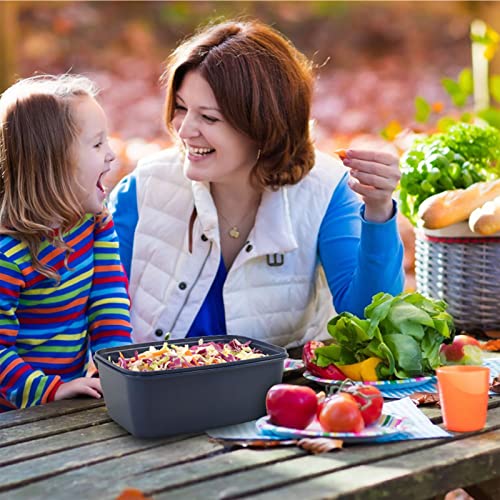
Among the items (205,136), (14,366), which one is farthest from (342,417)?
(205,136)

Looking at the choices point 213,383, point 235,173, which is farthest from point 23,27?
point 213,383

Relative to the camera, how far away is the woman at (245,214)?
2.38 m

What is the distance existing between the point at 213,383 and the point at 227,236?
0.94 meters

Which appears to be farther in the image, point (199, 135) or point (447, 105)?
point (447, 105)

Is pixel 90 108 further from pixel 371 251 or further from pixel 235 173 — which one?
pixel 371 251

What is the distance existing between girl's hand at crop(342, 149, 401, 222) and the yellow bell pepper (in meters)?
0.46

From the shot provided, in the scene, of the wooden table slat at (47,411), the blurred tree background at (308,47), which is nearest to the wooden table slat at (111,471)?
the wooden table slat at (47,411)

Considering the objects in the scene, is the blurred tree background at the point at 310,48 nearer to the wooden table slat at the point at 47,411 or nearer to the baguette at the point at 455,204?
the baguette at the point at 455,204

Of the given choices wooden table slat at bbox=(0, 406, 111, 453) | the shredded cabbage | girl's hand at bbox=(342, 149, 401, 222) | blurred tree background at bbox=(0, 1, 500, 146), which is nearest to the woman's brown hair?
girl's hand at bbox=(342, 149, 401, 222)

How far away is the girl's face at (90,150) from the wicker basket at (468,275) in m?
0.97

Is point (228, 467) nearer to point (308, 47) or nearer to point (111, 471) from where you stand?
point (111, 471)

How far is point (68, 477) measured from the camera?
4.83ft

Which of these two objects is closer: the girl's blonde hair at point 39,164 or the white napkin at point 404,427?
the white napkin at point 404,427

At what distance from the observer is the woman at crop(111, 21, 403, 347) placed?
238 centimetres
